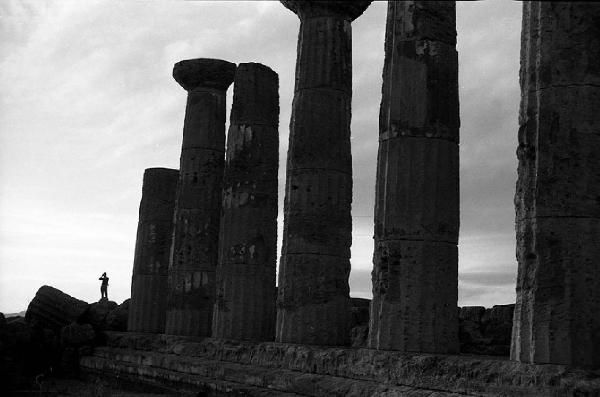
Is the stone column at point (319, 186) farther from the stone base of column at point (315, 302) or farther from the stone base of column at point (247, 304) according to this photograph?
the stone base of column at point (247, 304)

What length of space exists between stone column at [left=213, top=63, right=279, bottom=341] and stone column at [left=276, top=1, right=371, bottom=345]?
2191mm

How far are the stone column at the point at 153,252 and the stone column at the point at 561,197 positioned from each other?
14696 mm

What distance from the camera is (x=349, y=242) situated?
46.4ft

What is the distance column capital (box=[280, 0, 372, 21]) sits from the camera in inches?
566

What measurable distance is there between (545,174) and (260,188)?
9.07 m

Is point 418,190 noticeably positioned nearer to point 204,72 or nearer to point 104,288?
point 204,72

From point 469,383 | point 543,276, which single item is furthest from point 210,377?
point 543,276

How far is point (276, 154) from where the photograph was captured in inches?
677

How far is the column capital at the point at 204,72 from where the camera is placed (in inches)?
771

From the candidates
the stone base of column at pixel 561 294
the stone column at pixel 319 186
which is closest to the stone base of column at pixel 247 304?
the stone column at pixel 319 186

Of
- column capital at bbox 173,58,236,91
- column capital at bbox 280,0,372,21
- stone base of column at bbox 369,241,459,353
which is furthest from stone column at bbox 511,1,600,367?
column capital at bbox 173,58,236,91

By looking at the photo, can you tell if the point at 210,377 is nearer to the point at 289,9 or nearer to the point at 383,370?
the point at 383,370

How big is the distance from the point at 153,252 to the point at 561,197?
621 inches

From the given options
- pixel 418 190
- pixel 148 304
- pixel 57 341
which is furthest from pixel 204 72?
pixel 418 190
